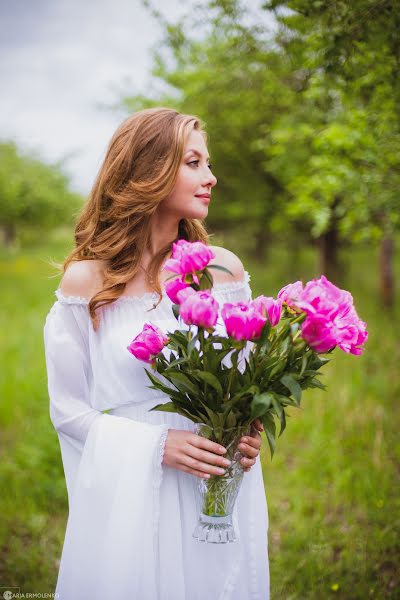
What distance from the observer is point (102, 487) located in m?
1.88

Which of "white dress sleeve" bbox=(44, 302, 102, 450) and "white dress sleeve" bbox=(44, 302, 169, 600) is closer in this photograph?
"white dress sleeve" bbox=(44, 302, 169, 600)

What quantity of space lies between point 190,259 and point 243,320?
0.75ft

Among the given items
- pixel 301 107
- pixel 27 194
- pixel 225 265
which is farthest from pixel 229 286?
pixel 27 194

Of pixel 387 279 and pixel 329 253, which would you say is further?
pixel 329 253

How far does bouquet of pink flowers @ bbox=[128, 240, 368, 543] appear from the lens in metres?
1.38

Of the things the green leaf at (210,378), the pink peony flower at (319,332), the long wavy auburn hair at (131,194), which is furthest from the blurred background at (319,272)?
the green leaf at (210,378)

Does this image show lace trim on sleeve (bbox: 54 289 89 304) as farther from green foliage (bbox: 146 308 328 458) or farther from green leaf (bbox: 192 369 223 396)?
green leaf (bbox: 192 369 223 396)

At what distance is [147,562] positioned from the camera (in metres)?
1.82

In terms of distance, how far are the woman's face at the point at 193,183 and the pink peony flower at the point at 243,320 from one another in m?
0.76

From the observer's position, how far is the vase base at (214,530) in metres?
1.61

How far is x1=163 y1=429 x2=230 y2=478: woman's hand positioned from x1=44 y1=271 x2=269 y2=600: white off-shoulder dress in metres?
0.05

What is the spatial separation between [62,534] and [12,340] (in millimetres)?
5164

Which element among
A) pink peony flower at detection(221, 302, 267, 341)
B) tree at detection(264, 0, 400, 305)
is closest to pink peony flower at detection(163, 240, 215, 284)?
pink peony flower at detection(221, 302, 267, 341)

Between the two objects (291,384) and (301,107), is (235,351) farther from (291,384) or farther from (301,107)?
(301,107)
